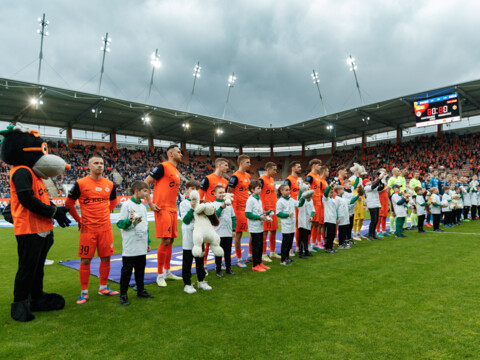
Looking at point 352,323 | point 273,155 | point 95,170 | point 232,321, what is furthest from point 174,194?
point 273,155

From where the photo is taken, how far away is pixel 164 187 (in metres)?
4.71

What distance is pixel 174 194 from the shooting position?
482 cm

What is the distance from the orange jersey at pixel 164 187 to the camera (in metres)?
4.67

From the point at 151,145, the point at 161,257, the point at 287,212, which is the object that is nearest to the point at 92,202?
the point at 161,257

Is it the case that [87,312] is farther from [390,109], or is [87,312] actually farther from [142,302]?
[390,109]

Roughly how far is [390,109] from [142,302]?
30844mm

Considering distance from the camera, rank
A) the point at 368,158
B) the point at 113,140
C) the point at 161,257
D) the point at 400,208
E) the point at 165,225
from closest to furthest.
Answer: the point at 165,225 → the point at 161,257 → the point at 400,208 → the point at 113,140 → the point at 368,158

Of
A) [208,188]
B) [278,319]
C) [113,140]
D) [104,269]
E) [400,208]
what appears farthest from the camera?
[113,140]

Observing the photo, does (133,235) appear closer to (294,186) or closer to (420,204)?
(294,186)

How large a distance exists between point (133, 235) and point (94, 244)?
0.55m

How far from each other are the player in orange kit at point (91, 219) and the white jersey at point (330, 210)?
4.83 meters

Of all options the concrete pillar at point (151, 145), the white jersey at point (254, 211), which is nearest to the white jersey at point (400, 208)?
the white jersey at point (254, 211)

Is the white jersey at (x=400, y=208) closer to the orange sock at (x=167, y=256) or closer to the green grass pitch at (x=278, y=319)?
the green grass pitch at (x=278, y=319)

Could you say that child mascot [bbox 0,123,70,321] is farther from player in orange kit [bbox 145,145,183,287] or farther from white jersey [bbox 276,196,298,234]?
white jersey [bbox 276,196,298,234]
